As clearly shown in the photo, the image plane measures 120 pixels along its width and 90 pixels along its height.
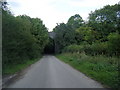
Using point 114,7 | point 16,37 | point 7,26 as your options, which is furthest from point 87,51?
point 114,7

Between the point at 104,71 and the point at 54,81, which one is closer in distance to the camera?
the point at 54,81

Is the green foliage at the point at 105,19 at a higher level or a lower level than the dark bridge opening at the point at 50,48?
higher

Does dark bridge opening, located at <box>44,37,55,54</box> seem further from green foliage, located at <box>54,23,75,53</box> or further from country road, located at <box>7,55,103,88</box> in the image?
country road, located at <box>7,55,103,88</box>

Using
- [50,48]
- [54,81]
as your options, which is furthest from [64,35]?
[54,81]

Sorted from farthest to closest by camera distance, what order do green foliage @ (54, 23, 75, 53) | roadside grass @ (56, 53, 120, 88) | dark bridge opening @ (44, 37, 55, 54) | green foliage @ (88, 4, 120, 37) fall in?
dark bridge opening @ (44, 37, 55, 54) → green foliage @ (54, 23, 75, 53) → green foliage @ (88, 4, 120, 37) → roadside grass @ (56, 53, 120, 88)

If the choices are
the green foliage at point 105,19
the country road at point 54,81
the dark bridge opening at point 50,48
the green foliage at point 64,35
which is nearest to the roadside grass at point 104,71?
the country road at point 54,81

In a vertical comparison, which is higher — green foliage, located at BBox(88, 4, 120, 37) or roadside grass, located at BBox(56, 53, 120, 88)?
green foliage, located at BBox(88, 4, 120, 37)

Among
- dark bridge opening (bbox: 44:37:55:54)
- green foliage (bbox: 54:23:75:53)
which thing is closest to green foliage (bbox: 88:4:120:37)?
green foliage (bbox: 54:23:75:53)

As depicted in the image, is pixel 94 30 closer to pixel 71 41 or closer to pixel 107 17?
pixel 107 17

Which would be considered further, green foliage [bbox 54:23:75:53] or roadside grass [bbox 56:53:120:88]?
green foliage [bbox 54:23:75:53]

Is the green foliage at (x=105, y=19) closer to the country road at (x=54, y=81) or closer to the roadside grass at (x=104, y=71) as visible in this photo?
the roadside grass at (x=104, y=71)

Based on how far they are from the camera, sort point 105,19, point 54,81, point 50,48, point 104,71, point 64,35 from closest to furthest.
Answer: point 54,81, point 104,71, point 105,19, point 64,35, point 50,48

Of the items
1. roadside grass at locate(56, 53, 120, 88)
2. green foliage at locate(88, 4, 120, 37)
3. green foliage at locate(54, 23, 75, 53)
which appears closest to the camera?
roadside grass at locate(56, 53, 120, 88)

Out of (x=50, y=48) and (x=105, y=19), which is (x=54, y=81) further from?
(x=50, y=48)
